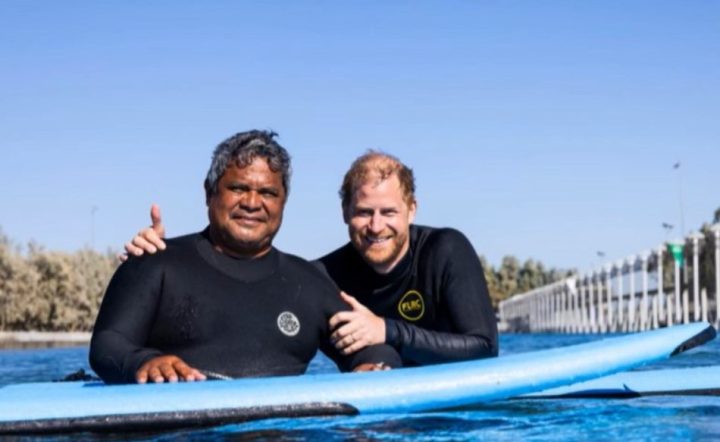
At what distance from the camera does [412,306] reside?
6383 millimetres

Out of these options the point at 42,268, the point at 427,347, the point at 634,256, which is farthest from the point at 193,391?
the point at 42,268

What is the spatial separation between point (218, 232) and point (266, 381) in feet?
2.81

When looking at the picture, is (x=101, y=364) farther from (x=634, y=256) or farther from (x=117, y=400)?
(x=634, y=256)

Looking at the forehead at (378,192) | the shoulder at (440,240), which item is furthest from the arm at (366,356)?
the shoulder at (440,240)

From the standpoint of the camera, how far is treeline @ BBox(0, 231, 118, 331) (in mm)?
62219

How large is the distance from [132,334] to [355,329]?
1158 millimetres

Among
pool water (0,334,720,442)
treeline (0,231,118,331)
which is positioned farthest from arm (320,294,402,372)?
treeline (0,231,118,331)

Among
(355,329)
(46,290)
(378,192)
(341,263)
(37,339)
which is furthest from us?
(46,290)

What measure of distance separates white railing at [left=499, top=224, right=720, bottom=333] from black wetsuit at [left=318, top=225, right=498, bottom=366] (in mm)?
40499

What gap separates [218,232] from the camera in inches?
214

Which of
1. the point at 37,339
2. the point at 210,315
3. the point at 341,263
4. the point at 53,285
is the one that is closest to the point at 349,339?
the point at 210,315

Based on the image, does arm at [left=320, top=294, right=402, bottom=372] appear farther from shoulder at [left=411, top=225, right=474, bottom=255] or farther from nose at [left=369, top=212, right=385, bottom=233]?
shoulder at [left=411, top=225, right=474, bottom=255]

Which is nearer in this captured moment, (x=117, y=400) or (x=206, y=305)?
(x=117, y=400)

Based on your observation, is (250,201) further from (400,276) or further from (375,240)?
(400,276)
